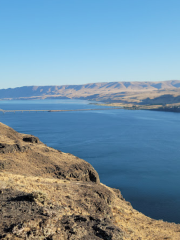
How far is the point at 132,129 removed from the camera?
319 ft

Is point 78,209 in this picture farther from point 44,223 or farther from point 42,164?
point 42,164

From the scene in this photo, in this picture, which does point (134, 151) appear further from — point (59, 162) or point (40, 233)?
point (40, 233)

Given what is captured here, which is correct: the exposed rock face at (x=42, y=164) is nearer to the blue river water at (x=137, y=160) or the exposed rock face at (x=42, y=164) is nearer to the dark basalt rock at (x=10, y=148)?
the dark basalt rock at (x=10, y=148)

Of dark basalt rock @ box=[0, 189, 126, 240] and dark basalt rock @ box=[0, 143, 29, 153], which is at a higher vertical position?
dark basalt rock @ box=[0, 143, 29, 153]

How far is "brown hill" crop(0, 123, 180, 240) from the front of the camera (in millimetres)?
11266

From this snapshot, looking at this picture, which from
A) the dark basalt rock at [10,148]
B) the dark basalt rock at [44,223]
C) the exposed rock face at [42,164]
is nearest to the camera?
the dark basalt rock at [44,223]

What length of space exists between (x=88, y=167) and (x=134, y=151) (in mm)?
37905

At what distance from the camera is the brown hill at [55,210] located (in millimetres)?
11266

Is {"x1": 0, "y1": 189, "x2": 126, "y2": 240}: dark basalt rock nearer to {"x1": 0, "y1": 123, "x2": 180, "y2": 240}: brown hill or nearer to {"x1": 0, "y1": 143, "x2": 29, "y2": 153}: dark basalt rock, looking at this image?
{"x1": 0, "y1": 123, "x2": 180, "y2": 240}: brown hill

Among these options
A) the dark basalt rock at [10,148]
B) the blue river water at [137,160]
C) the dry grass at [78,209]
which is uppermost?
the dark basalt rock at [10,148]

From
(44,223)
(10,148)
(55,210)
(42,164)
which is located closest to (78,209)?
(55,210)

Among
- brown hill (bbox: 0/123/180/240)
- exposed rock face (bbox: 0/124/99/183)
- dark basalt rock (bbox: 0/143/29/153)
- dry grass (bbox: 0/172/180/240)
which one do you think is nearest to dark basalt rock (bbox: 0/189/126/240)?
brown hill (bbox: 0/123/180/240)

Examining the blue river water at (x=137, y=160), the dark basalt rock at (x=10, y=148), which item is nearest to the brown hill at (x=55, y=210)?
the dark basalt rock at (x=10, y=148)

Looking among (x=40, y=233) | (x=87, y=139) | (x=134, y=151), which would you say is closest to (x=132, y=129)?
(x=87, y=139)
